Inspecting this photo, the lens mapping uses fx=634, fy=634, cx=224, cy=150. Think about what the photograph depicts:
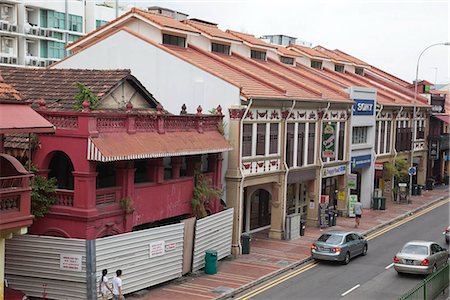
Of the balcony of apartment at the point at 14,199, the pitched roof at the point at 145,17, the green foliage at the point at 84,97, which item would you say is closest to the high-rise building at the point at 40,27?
the pitched roof at the point at 145,17

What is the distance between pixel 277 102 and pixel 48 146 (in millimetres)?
14117

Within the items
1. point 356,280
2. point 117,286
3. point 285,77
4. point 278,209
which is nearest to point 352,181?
point 285,77

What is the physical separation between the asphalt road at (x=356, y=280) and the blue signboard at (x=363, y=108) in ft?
36.6

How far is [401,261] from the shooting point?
2617cm

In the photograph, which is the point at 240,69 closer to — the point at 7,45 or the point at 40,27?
the point at 7,45

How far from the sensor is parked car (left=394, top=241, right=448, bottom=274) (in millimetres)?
25688

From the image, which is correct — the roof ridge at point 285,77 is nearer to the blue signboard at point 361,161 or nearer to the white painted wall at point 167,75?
the blue signboard at point 361,161

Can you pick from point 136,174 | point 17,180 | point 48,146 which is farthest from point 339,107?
point 17,180

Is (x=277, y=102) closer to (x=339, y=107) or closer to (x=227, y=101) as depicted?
(x=227, y=101)

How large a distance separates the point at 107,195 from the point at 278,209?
13553 mm

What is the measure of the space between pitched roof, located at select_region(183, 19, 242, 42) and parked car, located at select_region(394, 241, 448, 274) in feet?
55.5

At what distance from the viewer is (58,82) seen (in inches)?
1082

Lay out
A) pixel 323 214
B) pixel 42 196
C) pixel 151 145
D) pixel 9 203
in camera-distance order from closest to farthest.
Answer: pixel 9 203 → pixel 42 196 → pixel 151 145 → pixel 323 214

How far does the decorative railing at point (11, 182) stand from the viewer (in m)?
16.6
